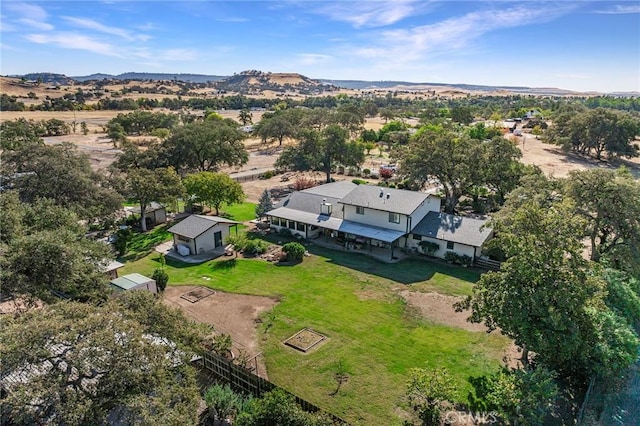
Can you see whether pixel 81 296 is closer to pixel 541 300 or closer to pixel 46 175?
pixel 46 175

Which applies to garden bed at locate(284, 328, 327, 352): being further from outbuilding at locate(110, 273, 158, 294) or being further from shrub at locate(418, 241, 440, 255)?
shrub at locate(418, 241, 440, 255)

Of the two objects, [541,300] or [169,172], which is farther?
[169,172]

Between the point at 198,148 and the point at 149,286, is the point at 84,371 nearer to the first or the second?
the point at 149,286

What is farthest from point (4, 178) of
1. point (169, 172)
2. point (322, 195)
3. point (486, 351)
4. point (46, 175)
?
point (486, 351)

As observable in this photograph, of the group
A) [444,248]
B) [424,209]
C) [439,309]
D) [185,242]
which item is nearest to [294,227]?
[185,242]

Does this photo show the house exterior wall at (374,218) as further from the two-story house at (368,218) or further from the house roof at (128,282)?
the house roof at (128,282)

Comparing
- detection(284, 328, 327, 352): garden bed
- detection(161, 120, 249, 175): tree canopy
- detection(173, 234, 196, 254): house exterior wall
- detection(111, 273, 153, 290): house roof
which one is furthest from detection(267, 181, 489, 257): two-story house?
detection(161, 120, 249, 175): tree canopy
